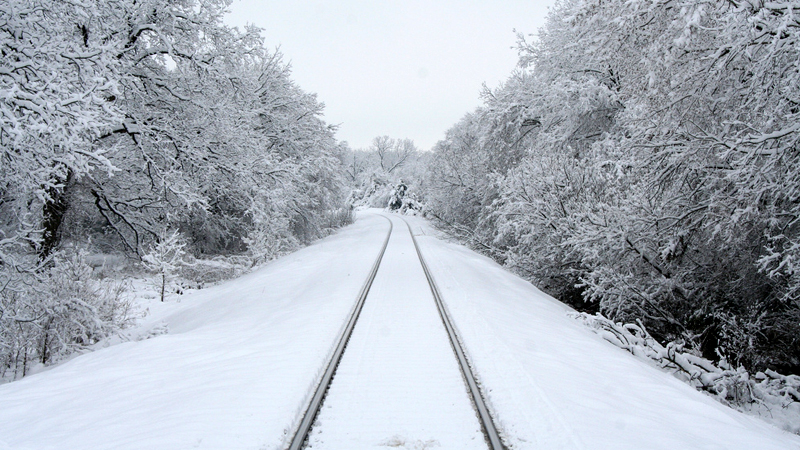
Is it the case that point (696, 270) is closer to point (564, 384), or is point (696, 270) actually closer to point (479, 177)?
point (564, 384)

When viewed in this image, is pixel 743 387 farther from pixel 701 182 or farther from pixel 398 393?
pixel 398 393

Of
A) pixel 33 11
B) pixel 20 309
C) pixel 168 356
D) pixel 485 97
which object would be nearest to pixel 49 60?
pixel 33 11

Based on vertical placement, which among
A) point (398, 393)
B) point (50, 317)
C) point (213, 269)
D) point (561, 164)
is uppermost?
point (561, 164)

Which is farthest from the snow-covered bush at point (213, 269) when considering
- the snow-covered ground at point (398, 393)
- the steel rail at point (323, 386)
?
the snow-covered ground at point (398, 393)

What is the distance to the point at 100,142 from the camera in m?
10.4

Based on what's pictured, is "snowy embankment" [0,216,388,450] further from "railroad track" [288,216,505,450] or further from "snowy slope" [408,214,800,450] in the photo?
"snowy slope" [408,214,800,450]

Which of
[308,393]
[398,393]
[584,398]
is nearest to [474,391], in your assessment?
[398,393]

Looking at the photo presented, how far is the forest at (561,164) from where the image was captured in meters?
5.89

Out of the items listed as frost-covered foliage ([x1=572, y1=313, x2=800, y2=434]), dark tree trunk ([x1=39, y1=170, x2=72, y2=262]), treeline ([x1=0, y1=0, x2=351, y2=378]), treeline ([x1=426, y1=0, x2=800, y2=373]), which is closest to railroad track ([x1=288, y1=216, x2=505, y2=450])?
frost-covered foliage ([x1=572, y1=313, x2=800, y2=434])

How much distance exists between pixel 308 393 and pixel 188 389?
1.65 metres

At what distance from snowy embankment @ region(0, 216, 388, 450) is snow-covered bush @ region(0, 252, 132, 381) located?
1.17 meters

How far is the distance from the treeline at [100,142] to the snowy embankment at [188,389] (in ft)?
4.88

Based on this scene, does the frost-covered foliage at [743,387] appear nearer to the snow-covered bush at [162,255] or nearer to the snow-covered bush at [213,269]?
the snow-covered bush at [162,255]

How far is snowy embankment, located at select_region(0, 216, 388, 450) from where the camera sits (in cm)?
415
